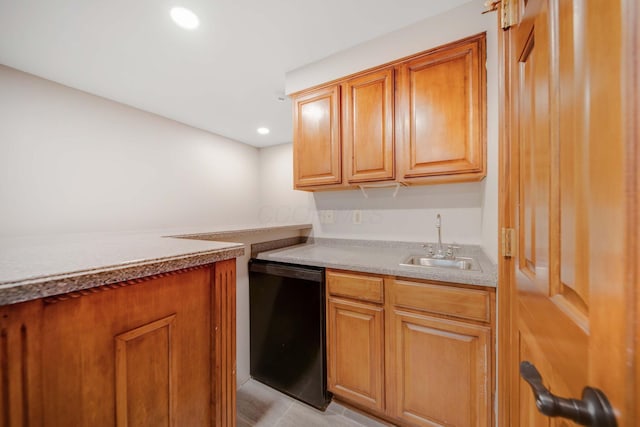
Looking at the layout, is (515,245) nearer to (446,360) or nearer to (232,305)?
(446,360)

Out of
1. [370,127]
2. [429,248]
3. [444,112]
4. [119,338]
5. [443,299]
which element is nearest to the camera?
[119,338]

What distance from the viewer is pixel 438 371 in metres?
1.25

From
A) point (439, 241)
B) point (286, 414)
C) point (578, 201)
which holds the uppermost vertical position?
point (578, 201)

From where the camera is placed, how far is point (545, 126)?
54 centimetres

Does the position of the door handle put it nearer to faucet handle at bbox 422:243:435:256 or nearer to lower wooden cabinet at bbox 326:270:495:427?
lower wooden cabinet at bbox 326:270:495:427

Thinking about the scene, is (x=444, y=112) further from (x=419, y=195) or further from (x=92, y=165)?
(x=92, y=165)

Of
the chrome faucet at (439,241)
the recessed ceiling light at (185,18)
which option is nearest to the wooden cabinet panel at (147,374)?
the recessed ceiling light at (185,18)

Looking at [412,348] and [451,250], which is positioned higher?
[451,250]

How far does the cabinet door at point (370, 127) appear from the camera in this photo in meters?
1.63

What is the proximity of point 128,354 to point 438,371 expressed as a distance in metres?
1.40

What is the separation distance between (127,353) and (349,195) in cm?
190

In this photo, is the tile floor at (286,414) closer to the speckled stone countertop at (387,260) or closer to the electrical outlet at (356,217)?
the speckled stone countertop at (387,260)

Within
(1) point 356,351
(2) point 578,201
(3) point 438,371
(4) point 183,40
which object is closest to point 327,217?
(1) point 356,351

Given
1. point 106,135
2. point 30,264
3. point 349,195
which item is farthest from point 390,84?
point 106,135
